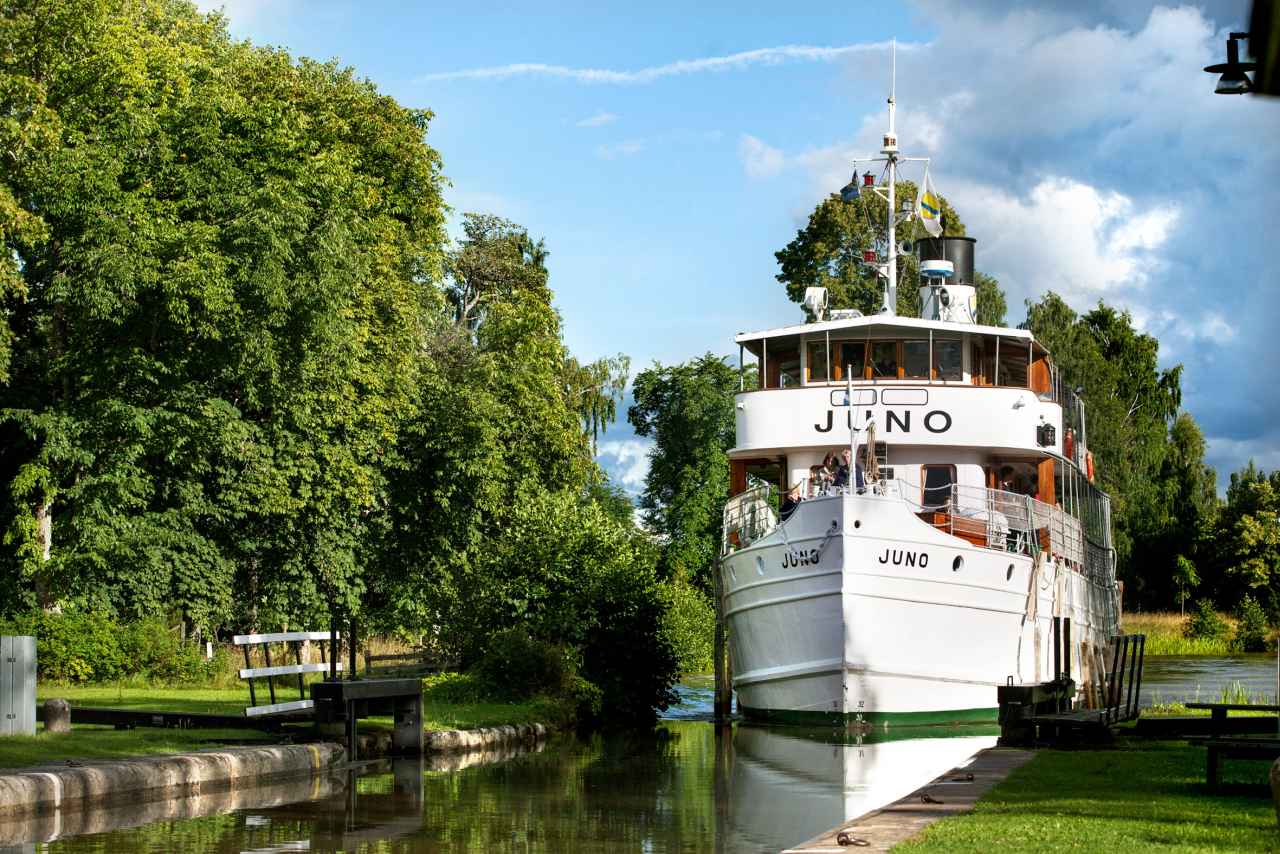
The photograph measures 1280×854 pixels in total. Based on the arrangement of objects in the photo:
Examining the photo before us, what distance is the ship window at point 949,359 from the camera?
32062mm

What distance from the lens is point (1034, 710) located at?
81.2 ft

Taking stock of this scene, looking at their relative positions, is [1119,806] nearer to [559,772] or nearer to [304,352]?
[559,772]

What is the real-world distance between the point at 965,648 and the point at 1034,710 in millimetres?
2964

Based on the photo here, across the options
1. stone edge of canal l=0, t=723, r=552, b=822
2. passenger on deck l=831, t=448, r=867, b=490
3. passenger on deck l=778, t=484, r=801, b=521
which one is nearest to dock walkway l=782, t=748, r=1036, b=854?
stone edge of canal l=0, t=723, r=552, b=822

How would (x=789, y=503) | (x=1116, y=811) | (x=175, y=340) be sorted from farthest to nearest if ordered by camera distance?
(x=175, y=340), (x=789, y=503), (x=1116, y=811)

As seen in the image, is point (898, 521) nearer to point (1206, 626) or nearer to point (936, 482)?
point (936, 482)

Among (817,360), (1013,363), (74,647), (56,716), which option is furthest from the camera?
(1013,363)

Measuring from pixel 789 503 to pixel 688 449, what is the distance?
3562 centimetres

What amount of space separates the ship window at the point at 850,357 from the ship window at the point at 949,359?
4.77 ft

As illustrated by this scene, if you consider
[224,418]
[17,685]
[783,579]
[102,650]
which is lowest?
[17,685]

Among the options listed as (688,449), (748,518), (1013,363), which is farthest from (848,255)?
(748,518)

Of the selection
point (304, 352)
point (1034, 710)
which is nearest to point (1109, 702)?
point (1034, 710)

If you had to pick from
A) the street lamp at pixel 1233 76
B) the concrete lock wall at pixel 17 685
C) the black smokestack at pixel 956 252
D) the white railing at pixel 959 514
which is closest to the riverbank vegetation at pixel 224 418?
the white railing at pixel 959 514

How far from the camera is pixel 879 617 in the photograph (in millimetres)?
26594
